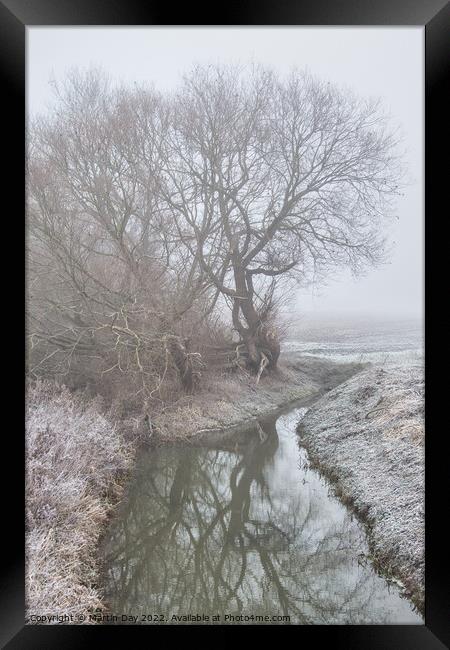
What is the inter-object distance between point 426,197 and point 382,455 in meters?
1.87

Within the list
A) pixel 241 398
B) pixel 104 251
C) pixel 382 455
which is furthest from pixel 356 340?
pixel 104 251

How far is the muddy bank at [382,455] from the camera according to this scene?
118 inches

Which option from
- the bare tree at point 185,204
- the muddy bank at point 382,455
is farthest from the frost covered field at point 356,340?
the bare tree at point 185,204

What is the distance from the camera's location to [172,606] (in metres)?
2.96

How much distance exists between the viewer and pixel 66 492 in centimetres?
313

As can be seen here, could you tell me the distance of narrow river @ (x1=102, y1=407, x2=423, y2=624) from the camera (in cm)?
294

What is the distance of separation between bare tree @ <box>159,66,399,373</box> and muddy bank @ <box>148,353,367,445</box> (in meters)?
0.70

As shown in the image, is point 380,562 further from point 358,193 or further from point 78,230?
point 78,230

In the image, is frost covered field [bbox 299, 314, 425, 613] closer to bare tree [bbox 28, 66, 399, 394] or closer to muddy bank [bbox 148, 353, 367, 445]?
muddy bank [bbox 148, 353, 367, 445]

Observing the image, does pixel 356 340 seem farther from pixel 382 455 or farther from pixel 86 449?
pixel 86 449

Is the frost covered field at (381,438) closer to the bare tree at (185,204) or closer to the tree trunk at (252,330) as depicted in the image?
the tree trunk at (252,330)

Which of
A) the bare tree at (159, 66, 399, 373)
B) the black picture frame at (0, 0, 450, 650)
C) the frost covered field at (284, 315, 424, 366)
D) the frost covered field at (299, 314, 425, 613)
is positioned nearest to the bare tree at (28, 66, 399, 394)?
the bare tree at (159, 66, 399, 373)

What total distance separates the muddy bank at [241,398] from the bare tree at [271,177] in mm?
697

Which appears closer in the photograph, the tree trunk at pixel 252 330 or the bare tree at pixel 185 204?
the bare tree at pixel 185 204
